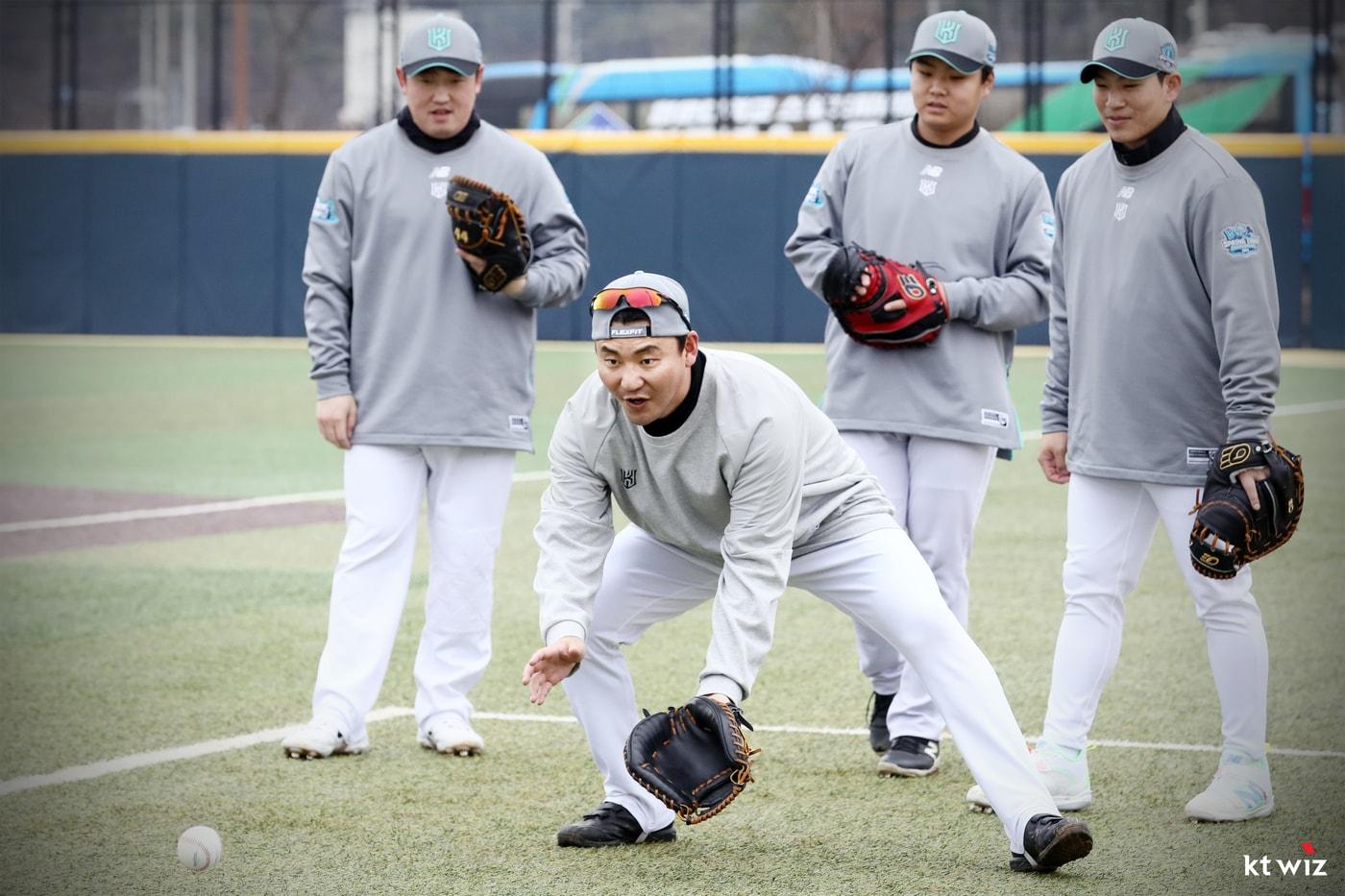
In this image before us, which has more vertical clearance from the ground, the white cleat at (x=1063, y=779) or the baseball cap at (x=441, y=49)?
the baseball cap at (x=441, y=49)

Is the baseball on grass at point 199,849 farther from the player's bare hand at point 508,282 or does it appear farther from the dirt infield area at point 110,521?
the dirt infield area at point 110,521

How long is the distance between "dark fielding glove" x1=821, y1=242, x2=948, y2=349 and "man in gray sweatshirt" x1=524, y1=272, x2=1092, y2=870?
889 millimetres

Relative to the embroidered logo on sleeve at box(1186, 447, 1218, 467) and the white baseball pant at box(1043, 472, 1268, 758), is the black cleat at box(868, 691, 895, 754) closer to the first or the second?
the white baseball pant at box(1043, 472, 1268, 758)

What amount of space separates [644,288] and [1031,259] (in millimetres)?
1926

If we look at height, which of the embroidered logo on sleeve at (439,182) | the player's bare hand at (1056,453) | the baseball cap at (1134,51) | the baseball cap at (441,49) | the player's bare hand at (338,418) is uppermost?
the baseball cap at (441,49)

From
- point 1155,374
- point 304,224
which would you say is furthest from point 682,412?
point 304,224

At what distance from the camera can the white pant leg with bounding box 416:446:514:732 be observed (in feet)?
19.4

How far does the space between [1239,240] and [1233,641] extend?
1.11 metres

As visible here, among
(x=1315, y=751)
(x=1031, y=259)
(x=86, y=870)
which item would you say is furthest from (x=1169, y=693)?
(x=86, y=870)

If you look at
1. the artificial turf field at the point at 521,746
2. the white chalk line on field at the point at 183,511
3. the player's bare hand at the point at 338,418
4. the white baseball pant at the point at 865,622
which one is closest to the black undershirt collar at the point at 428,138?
the player's bare hand at the point at 338,418

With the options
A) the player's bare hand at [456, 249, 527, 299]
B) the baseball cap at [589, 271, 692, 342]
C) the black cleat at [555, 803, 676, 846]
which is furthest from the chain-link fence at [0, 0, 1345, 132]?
the baseball cap at [589, 271, 692, 342]

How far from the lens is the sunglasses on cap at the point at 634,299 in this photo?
4.24 meters

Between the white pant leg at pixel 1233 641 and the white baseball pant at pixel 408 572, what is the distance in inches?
87.7

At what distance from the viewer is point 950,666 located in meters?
4.36
